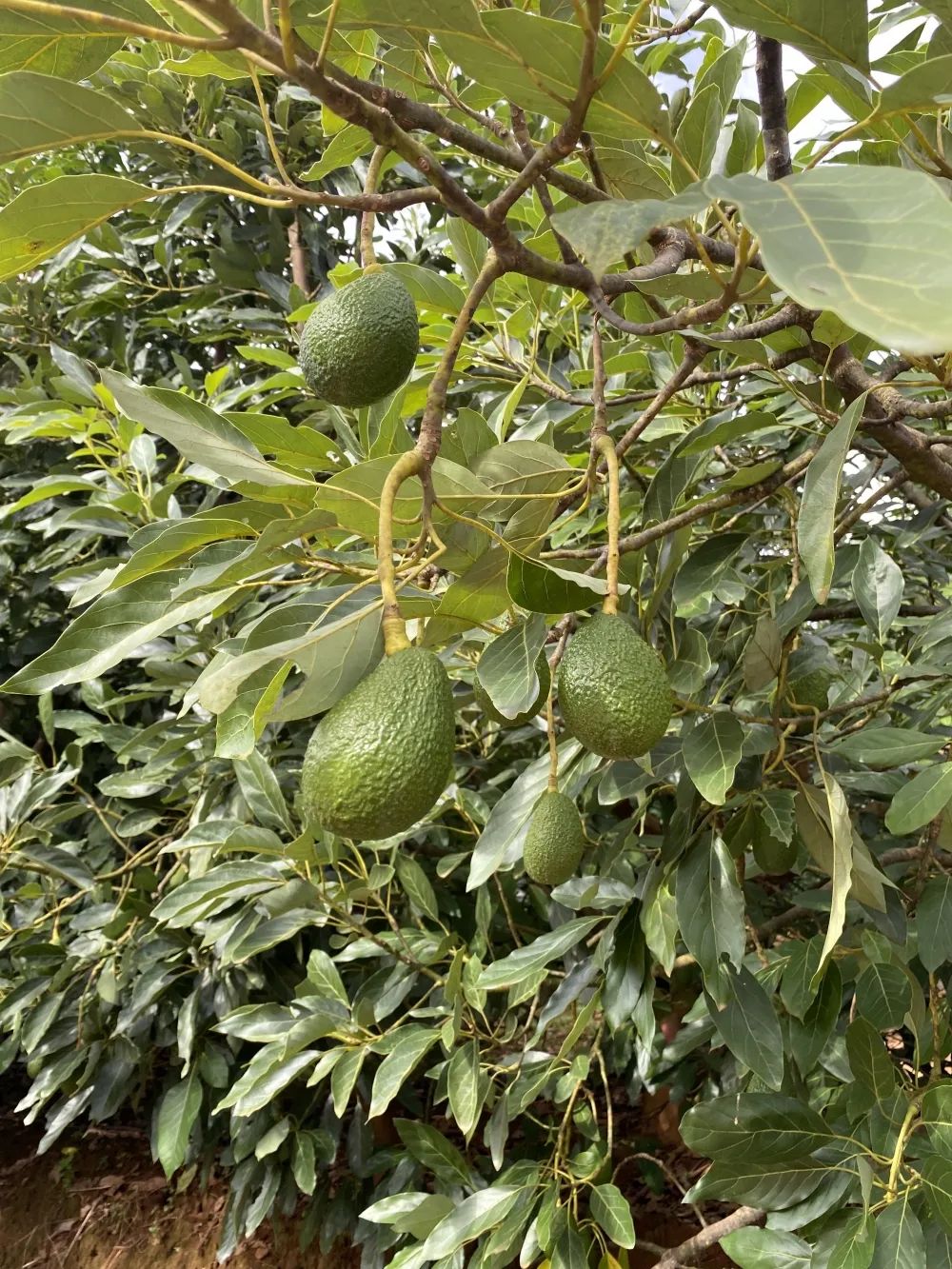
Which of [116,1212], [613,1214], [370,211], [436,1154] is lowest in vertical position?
[116,1212]

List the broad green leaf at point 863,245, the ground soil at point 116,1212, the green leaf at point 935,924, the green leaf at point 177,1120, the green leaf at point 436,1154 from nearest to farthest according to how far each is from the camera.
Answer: the broad green leaf at point 863,245 → the green leaf at point 935,924 → the green leaf at point 436,1154 → the green leaf at point 177,1120 → the ground soil at point 116,1212

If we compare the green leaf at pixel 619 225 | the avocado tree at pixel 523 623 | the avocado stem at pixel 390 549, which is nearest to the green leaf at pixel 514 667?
the avocado tree at pixel 523 623

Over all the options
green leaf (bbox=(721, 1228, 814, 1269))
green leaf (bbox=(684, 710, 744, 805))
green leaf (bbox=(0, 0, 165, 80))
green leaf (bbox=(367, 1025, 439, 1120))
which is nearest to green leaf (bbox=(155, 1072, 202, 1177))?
green leaf (bbox=(367, 1025, 439, 1120))

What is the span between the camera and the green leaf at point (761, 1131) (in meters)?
1.06

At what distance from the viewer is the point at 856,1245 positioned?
0.93 meters

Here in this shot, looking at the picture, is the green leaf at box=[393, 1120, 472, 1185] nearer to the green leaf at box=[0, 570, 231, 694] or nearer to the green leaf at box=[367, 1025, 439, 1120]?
the green leaf at box=[367, 1025, 439, 1120]

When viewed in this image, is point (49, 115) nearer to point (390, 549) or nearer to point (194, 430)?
point (194, 430)

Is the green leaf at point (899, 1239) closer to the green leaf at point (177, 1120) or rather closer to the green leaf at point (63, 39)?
the green leaf at point (63, 39)

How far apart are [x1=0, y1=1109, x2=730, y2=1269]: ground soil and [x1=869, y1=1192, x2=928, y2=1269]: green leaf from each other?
1.52 meters

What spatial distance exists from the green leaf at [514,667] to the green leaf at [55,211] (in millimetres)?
450

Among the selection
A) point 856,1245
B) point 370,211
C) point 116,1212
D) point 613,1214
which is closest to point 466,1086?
point 613,1214

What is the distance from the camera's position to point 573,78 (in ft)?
1.93

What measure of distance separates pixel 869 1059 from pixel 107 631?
969mm

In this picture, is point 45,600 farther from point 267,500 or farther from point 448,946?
point 267,500
